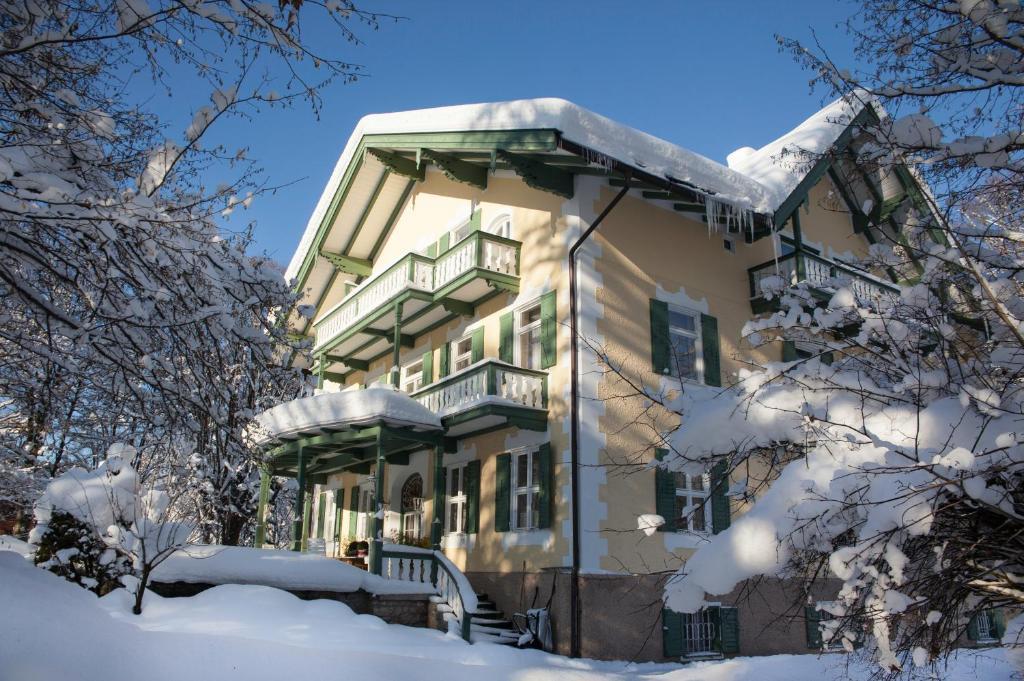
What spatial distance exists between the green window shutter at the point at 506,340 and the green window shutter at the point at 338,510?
324 inches

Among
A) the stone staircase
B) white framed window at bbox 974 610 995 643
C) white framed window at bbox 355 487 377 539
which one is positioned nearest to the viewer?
the stone staircase

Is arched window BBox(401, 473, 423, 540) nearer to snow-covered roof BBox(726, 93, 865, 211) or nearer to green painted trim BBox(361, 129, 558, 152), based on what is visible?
green painted trim BBox(361, 129, 558, 152)

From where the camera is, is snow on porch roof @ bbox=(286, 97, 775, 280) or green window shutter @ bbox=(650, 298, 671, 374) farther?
green window shutter @ bbox=(650, 298, 671, 374)

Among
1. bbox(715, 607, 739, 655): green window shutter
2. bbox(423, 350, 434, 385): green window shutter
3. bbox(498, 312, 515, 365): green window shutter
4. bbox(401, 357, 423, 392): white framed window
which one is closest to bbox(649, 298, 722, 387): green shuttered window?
bbox(498, 312, 515, 365): green window shutter

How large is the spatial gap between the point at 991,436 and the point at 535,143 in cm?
1092

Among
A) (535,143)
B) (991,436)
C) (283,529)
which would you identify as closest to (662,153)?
(535,143)

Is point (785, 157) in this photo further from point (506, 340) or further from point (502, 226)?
point (506, 340)

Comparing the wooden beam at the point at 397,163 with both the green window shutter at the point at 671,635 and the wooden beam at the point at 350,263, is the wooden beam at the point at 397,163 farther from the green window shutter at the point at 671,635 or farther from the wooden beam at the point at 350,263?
the green window shutter at the point at 671,635

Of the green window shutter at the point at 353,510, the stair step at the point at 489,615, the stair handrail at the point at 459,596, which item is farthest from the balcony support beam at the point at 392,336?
the stair step at the point at 489,615

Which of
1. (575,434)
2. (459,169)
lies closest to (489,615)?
(575,434)

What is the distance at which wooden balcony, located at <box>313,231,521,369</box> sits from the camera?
1575 centimetres

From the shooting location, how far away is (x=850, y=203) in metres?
19.3

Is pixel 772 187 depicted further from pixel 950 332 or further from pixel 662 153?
pixel 950 332

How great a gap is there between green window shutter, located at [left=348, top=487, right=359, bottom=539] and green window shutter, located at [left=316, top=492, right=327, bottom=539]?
2.18m
